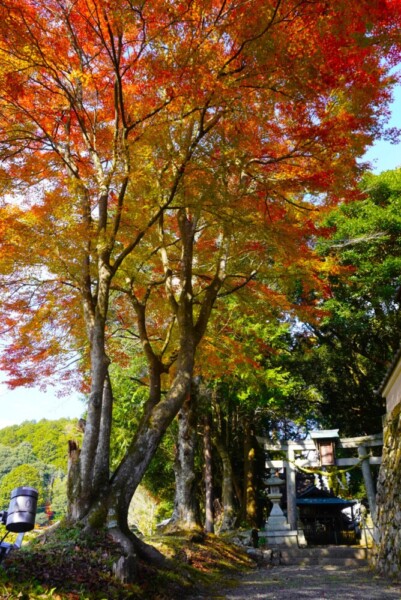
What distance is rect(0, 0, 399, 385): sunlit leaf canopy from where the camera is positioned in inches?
247

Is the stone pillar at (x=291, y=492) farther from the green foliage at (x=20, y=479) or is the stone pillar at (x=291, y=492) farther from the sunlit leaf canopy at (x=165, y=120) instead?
the green foliage at (x=20, y=479)

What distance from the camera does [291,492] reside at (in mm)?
15719

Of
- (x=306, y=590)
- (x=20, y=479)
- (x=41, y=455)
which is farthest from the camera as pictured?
(x=41, y=455)

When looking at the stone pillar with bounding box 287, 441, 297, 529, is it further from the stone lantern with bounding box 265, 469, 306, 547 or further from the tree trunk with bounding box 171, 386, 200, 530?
the tree trunk with bounding box 171, 386, 200, 530

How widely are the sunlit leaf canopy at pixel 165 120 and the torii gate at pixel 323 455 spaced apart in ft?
27.2

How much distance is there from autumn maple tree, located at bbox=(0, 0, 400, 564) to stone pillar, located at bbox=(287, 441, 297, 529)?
29.5 feet

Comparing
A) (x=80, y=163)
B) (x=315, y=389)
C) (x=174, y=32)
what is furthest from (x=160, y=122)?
(x=315, y=389)

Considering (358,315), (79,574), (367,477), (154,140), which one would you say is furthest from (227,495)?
(154,140)

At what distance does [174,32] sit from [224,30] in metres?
0.70

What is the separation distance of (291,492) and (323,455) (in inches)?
69.9

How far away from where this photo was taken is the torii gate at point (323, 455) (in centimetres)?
1500

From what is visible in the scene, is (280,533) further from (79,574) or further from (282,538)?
(79,574)

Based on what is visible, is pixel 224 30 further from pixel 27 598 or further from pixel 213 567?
pixel 213 567

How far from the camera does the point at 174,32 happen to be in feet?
20.9
